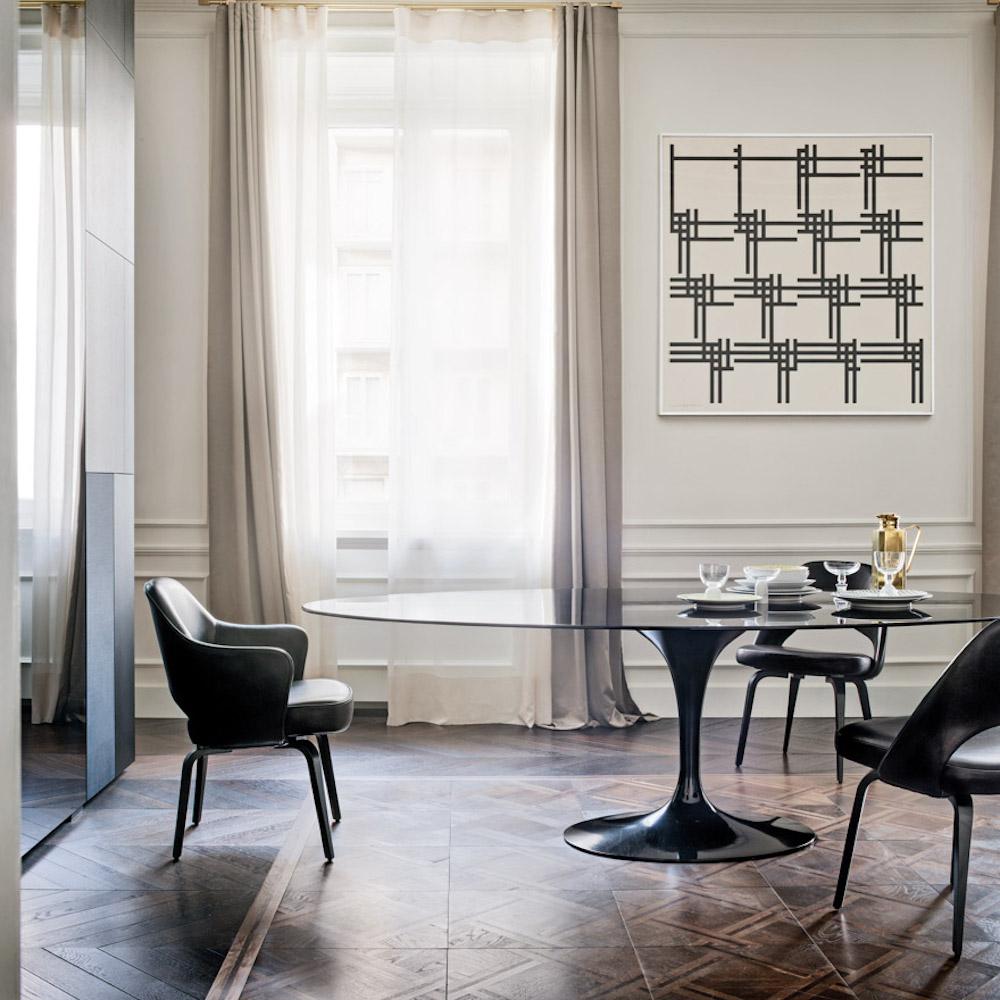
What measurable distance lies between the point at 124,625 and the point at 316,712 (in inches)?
47.1

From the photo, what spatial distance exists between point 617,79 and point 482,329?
3.78ft

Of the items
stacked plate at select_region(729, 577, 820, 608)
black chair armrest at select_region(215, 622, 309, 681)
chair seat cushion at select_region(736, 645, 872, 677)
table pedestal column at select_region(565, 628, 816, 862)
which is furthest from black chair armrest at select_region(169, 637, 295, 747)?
chair seat cushion at select_region(736, 645, 872, 677)

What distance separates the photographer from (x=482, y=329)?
15.4ft

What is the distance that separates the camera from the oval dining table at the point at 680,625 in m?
2.50

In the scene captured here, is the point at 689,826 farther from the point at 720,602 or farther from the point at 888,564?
the point at 888,564

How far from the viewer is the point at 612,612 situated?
8.66 ft

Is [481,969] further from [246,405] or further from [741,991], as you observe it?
[246,405]

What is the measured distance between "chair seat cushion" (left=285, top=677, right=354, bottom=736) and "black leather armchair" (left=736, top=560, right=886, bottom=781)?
1.45m

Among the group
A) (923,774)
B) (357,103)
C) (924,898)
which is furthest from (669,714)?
(357,103)

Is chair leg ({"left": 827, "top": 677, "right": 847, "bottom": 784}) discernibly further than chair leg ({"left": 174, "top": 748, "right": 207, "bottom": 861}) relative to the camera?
Yes

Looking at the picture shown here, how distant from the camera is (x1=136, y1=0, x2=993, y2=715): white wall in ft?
15.4

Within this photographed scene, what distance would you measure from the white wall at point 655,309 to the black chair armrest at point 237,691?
77.7 inches

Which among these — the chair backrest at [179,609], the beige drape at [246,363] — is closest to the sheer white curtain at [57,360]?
the chair backrest at [179,609]

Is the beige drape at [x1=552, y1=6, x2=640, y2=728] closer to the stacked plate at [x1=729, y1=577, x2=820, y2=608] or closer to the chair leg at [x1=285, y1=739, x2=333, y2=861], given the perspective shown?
the stacked plate at [x1=729, y1=577, x2=820, y2=608]
